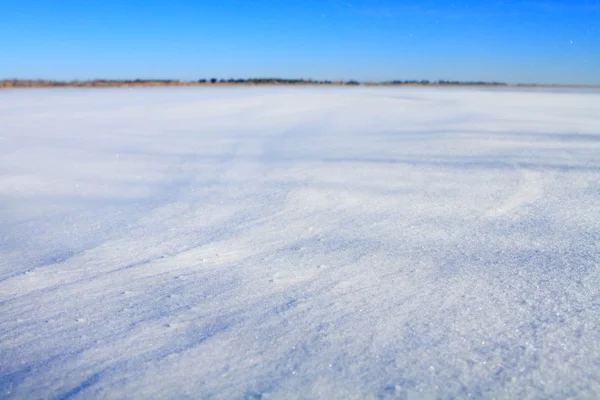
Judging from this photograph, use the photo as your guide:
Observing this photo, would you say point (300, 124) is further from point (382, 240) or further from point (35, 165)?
point (382, 240)

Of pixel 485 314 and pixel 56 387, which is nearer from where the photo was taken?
pixel 56 387

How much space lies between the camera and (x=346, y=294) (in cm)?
117

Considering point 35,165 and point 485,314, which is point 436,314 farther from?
point 35,165

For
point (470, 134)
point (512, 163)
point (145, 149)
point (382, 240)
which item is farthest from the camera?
point (470, 134)

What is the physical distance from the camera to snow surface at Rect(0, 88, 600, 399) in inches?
34.4

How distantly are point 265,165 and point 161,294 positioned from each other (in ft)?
5.64

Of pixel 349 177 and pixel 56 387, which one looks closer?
pixel 56 387

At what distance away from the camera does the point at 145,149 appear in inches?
137

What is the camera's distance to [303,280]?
4.12ft

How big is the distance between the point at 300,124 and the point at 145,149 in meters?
1.84

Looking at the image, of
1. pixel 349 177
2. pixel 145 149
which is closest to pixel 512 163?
pixel 349 177

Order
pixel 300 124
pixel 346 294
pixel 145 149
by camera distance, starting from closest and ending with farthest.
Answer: pixel 346 294 → pixel 145 149 → pixel 300 124

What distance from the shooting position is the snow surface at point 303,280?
87 cm

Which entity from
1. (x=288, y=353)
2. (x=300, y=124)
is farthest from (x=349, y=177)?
(x=300, y=124)
